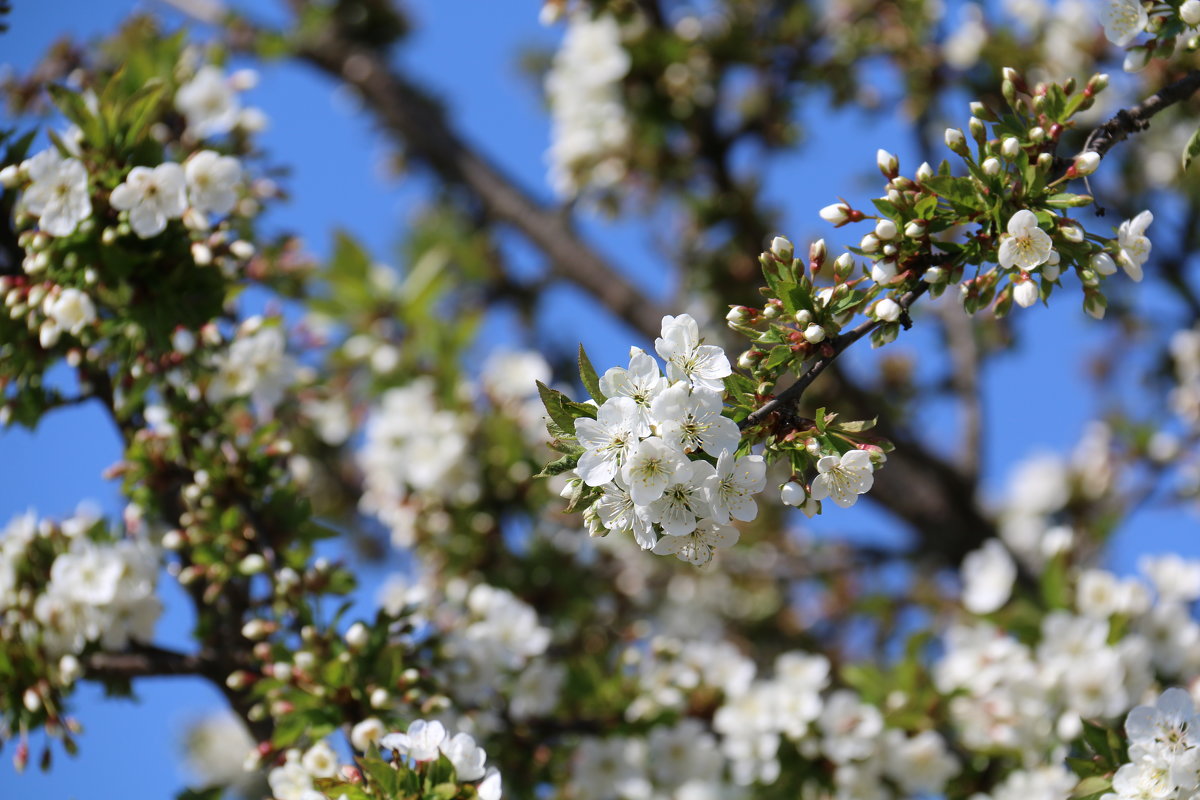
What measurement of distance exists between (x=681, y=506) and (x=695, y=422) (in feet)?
0.49

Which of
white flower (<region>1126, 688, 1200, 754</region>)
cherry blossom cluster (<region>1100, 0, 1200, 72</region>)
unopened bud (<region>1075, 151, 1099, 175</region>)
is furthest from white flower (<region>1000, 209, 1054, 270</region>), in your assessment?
white flower (<region>1126, 688, 1200, 754</region>)

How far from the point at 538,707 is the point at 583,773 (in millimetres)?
328

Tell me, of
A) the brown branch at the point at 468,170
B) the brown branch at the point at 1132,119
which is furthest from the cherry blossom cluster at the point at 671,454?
the brown branch at the point at 468,170

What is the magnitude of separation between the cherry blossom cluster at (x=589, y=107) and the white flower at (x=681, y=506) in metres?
3.17

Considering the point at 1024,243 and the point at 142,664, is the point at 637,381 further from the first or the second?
the point at 142,664

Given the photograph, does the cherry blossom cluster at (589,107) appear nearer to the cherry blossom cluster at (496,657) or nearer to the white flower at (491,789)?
the cherry blossom cluster at (496,657)

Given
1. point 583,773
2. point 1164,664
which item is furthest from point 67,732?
point 1164,664

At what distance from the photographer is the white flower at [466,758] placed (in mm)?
2002

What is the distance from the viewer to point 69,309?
90.8 inches

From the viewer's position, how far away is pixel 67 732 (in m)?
2.47

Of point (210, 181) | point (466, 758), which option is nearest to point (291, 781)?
point (466, 758)

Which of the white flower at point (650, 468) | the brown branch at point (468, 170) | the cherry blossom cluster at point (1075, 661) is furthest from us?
the brown branch at point (468, 170)

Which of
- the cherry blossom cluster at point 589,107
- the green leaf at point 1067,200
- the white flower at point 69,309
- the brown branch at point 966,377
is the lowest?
the green leaf at point 1067,200

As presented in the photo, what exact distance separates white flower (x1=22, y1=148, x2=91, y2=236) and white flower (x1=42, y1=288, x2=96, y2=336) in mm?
142
